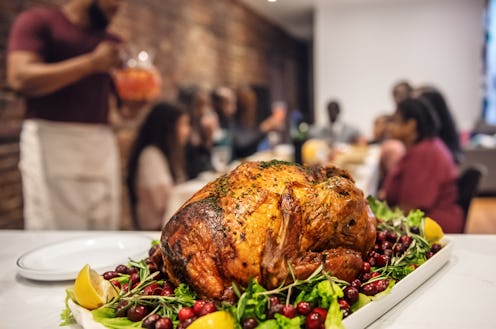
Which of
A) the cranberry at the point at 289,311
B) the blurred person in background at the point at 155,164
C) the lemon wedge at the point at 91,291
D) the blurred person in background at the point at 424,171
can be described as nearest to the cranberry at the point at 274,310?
the cranberry at the point at 289,311

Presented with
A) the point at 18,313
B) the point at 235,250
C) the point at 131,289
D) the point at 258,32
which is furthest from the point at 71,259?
the point at 258,32

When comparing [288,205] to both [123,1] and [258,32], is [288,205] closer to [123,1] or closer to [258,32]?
[123,1]

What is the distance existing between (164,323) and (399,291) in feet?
1.67

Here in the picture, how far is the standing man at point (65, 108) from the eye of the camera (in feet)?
8.41

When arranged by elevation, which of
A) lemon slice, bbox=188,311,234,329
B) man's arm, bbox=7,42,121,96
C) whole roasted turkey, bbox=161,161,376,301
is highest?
man's arm, bbox=7,42,121,96

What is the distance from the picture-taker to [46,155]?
9.03 ft

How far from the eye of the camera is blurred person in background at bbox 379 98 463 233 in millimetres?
3057

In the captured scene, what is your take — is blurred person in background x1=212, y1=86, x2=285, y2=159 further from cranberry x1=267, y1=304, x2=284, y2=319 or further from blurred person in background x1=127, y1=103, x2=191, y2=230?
cranberry x1=267, y1=304, x2=284, y2=319

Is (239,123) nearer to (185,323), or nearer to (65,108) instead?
(65,108)

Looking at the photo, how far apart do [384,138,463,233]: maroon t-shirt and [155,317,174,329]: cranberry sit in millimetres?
2494

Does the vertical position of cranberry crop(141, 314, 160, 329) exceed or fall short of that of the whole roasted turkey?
it falls short

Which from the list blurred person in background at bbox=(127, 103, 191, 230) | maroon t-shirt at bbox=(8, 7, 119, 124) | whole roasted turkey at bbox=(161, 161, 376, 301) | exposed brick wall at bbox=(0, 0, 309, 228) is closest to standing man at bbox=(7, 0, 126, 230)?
maroon t-shirt at bbox=(8, 7, 119, 124)

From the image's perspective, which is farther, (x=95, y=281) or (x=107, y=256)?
(x=107, y=256)

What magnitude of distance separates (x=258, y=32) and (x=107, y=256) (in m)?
8.46
